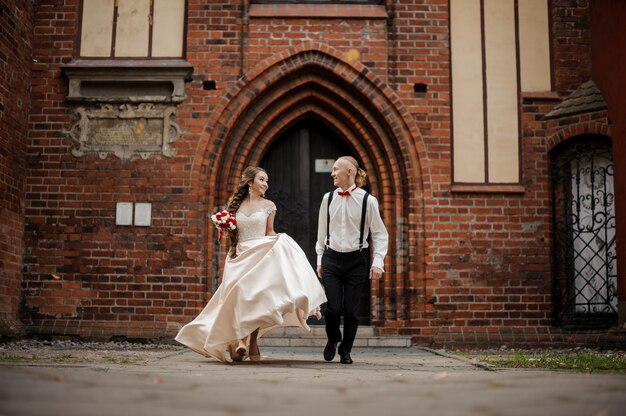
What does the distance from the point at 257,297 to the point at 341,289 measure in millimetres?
804

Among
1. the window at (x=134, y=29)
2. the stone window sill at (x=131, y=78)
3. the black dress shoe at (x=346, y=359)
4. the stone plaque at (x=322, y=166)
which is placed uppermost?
the window at (x=134, y=29)

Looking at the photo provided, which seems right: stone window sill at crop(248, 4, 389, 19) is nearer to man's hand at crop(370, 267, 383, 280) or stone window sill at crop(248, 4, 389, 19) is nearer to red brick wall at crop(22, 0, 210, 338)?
red brick wall at crop(22, 0, 210, 338)

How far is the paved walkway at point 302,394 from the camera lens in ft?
9.81

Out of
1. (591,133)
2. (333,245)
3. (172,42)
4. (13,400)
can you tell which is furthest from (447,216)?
(13,400)

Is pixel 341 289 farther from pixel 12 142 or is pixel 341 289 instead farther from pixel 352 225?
pixel 12 142

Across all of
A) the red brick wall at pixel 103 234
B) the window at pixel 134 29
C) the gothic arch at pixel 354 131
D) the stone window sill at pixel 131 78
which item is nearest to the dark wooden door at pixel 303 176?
the gothic arch at pixel 354 131

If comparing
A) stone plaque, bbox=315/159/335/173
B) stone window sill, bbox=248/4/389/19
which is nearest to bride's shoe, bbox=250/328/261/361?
stone plaque, bbox=315/159/335/173

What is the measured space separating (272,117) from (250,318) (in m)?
4.49

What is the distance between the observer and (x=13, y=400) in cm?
299

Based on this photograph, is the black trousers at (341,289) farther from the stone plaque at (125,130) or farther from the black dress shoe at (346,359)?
the stone plaque at (125,130)

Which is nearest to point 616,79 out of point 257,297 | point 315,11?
point 315,11

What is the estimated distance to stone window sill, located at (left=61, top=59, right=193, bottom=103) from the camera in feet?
32.4

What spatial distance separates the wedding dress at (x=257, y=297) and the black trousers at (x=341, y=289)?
13 centimetres

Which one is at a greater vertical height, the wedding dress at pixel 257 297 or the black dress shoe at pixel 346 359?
the wedding dress at pixel 257 297
